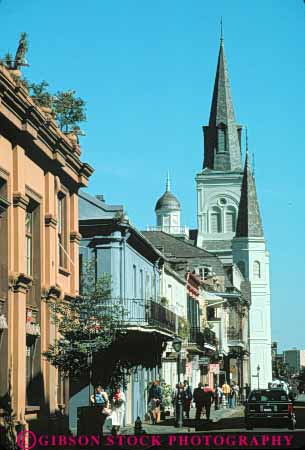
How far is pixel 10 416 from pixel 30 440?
0.77m

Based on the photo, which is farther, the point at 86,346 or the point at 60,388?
the point at 60,388

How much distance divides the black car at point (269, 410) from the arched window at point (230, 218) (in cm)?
12017

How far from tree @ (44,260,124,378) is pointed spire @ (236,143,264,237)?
368ft

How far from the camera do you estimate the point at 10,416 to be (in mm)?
22219

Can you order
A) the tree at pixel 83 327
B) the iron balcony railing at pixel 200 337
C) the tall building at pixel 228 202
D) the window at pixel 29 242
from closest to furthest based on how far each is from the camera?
the tree at pixel 83 327 → the window at pixel 29 242 → the iron balcony railing at pixel 200 337 → the tall building at pixel 228 202

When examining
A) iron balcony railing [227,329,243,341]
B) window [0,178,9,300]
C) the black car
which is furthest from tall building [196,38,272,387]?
window [0,178,9,300]

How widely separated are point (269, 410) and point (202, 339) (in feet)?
92.2

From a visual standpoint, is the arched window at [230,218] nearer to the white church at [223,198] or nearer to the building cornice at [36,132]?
the white church at [223,198]

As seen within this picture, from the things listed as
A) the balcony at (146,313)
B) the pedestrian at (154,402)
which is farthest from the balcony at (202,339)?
the pedestrian at (154,402)

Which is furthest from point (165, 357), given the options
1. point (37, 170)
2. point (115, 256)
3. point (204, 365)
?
point (37, 170)

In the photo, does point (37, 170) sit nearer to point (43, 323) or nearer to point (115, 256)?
point (43, 323)

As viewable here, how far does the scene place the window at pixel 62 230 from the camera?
2883 cm

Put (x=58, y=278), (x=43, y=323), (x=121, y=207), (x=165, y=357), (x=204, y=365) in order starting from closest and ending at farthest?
(x=43, y=323) < (x=58, y=278) < (x=121, y=207) < (x=165, y=357) < (x=204, y=365)

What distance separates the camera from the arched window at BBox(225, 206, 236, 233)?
502 ft
